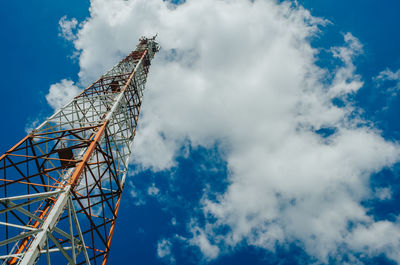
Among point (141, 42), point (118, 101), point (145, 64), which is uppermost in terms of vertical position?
point (141, 42)

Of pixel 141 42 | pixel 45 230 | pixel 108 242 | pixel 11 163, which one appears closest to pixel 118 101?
pixel 11 163

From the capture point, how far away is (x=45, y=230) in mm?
7316

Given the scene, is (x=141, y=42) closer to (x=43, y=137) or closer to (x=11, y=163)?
(x=43, y=137)

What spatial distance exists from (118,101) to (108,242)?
959cm

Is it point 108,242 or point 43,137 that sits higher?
point 43,137

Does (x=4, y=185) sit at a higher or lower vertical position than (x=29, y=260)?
higher

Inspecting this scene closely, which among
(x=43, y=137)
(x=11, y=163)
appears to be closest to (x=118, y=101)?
(x=43, y=137)

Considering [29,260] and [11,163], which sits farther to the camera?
[11,163]

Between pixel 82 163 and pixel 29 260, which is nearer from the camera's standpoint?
pixel 29 260

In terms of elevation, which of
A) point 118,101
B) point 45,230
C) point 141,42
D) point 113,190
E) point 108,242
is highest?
point 141,42

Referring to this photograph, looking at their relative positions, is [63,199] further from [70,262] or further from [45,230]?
[70,262]

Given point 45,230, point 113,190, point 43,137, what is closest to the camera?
point 45,230

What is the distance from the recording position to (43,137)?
42.3 feet

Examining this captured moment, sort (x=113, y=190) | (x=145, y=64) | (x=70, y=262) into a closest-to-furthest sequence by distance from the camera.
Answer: (x=70, y=262), (x=113, y=190), (x=145, y=64)
